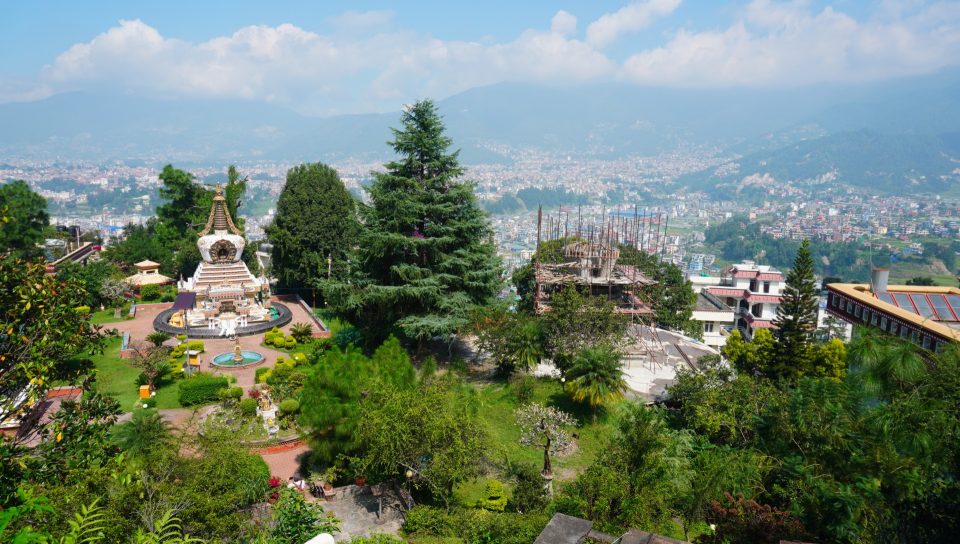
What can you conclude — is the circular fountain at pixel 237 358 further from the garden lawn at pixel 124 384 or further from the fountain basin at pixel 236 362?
the garden lawn at pixel 124 384

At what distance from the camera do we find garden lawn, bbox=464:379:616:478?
43.4 feet

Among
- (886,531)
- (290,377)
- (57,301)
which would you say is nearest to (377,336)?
(290,377)

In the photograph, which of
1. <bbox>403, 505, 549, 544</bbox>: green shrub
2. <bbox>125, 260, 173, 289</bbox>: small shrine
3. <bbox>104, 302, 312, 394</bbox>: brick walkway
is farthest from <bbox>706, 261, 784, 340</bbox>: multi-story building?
<bbox>125, 260, 173, 289</bbox>: small shrine

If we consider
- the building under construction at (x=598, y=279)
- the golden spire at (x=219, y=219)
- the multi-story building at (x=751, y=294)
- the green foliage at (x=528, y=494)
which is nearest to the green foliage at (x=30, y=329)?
the green foliage at (x=528, y=494)

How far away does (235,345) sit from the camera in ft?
71.5

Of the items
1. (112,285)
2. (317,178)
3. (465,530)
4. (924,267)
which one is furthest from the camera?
(924,267)

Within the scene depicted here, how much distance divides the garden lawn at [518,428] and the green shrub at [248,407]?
5.71 m

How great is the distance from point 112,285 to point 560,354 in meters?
21.1

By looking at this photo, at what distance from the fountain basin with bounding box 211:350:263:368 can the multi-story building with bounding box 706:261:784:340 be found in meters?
27.7

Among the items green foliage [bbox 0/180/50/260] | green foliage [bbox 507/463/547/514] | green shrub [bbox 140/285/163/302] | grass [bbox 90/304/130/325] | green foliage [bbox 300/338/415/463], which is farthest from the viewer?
green foliage [bbox 0/180/50/260]

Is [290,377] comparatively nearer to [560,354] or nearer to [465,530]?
[560,354]

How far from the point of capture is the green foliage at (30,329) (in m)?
5.89

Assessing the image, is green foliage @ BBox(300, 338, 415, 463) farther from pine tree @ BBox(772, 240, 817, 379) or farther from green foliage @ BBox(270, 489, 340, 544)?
pine tree @ BBox(772, 240, 817, 379)

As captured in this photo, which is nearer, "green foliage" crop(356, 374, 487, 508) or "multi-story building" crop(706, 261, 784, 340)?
"green foliage" crop(356, 374, 487, 508)
